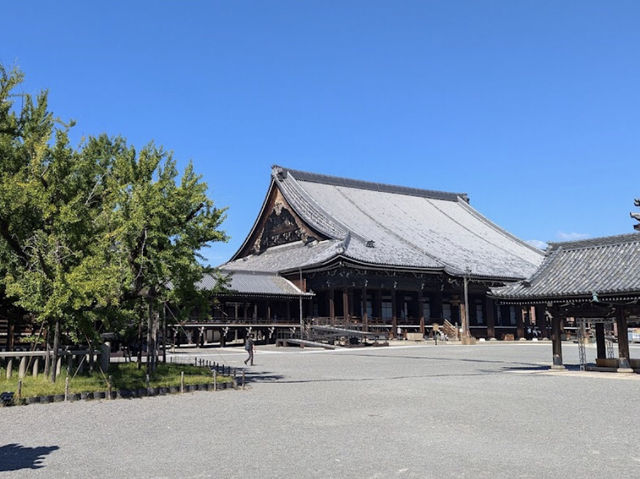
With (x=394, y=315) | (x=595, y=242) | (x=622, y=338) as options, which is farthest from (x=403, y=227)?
(x=622, y=338)

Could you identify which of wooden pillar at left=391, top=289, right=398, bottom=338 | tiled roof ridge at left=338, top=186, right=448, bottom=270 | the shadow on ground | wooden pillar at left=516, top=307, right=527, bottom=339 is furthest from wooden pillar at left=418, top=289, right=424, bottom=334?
the shadow on ground

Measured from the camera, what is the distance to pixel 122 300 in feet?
56.1

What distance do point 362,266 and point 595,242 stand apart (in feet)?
73.5

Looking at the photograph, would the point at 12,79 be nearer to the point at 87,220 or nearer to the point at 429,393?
the point at 87,220

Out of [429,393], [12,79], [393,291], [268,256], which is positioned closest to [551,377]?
[429,393]

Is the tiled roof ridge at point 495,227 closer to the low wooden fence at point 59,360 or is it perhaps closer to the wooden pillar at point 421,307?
the wooden pillar at point 421,307

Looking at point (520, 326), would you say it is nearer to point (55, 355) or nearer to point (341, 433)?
point (55, 355)

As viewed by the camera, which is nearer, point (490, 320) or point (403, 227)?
point (490, 320)

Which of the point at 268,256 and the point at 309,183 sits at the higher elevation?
the point at 309,183

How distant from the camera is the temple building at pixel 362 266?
44.8 m

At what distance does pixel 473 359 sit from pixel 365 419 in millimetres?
18903

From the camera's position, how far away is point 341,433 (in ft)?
31.7

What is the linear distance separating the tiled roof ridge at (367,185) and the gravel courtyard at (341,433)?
42.9 meters

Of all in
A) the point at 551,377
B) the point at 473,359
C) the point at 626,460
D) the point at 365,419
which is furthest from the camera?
the point at 473,359
